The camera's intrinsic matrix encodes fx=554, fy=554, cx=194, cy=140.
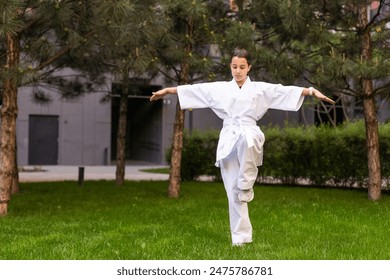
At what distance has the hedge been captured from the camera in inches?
498

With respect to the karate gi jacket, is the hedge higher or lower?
lower

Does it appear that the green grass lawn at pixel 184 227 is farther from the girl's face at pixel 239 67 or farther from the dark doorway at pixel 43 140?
the dark doorway at pixel 43 140

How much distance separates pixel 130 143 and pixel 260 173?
596 inches

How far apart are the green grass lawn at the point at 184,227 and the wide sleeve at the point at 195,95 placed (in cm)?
142

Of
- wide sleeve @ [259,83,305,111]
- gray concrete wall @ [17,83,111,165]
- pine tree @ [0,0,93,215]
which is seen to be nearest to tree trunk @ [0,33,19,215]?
pine tree @ [0,0,93,215]

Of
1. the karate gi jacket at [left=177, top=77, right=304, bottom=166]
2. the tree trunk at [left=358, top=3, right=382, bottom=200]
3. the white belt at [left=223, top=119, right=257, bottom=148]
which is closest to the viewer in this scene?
the white belt at [left=223, top=119, right=257, bottom=148]

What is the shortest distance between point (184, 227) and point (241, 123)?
2.11 m

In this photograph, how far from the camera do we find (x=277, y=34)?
976cm

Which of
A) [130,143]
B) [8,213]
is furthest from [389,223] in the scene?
[130,143]

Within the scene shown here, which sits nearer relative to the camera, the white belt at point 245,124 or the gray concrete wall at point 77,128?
the white belt at point 245,124

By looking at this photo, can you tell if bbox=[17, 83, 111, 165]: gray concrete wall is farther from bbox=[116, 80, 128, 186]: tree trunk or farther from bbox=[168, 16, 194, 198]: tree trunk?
bbox=[168, 16, 194, 198]: tree trunk

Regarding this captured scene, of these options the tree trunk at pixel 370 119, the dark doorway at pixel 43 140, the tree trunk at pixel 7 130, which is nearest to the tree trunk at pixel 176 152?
the tree trunk at pixel 7 130

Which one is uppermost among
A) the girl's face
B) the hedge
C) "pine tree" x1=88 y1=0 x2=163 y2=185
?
"pine tree" x1=88 y1=0 x2=163 y2=185

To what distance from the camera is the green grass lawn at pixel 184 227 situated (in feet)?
17.3
